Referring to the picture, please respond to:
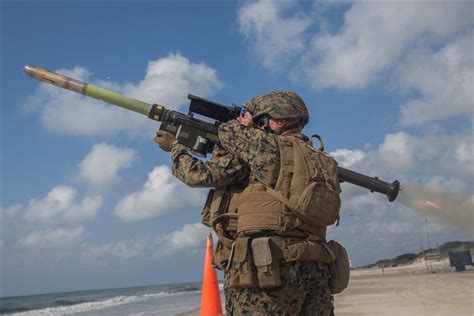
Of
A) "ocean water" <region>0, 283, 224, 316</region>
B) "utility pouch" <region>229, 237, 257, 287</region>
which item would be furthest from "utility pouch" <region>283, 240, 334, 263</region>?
"ocean water" <region>0, 283, 224, 316</region>

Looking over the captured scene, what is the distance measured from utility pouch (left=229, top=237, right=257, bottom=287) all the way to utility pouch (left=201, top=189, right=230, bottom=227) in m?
0.36

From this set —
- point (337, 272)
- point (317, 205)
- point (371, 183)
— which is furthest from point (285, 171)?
point (371, 183)

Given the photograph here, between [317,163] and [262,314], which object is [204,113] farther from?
[262,314]

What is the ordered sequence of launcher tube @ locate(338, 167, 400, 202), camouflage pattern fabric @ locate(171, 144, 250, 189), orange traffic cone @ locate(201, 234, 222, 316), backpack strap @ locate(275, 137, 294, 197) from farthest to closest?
1. orange traffic cone @ locate(201, 234, 222, 316)
2. launcher tube @ locate(338, 167, 400, 202)
3. camouflage pattern fabric @ locate(171, 144, 250, 189)
4. backpack strap @ locate(275, 137, 294, 197)

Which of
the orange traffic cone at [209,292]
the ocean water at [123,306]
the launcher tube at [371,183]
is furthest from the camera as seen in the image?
the ocean water at [123,306]

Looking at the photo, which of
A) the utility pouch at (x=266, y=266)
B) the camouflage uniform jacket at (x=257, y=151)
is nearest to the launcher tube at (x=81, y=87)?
the camouflage uniform jacket at (x=257, y=151)

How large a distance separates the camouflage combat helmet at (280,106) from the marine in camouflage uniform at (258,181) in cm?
1

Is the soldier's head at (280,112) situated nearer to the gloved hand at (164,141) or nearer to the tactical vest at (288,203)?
the tactical vest at (288,203)

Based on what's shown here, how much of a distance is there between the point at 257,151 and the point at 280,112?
485 mm

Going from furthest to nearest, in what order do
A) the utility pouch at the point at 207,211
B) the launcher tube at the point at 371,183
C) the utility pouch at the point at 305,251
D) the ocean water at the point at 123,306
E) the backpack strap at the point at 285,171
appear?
the ocean water at the point at 123,306 < the launcher tube at the point at 371,183 < the utility pouch at the point at 207,211 < the backpack strap at the point at 285,171 < the utility pouch at the point at 305,251

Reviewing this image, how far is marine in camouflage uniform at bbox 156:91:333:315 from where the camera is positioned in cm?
361

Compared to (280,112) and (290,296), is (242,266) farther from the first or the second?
(280,112)

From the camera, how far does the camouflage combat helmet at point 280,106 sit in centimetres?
409

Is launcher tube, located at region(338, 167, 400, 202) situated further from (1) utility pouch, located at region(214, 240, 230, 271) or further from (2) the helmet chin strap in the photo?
(1) utility pouch, located at region(214, 240, 230, 271)
